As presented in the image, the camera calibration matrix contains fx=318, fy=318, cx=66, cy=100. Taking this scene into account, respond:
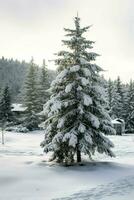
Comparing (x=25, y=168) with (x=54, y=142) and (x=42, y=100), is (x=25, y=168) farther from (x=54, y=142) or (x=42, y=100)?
(x=42, y=100)

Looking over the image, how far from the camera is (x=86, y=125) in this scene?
65.1 ft

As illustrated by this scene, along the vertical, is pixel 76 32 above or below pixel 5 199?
above

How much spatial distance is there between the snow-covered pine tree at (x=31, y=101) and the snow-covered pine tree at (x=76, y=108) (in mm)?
34509

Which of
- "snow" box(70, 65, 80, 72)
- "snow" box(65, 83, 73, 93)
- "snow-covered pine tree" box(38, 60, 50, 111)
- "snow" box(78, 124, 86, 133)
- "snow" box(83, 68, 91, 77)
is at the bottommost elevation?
"snow" box(78, 124, 86, 133)

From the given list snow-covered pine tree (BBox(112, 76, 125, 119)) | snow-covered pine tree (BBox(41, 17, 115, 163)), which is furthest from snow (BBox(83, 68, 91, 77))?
snow-covered pine tree (BBox(112, 76, 125, 119))

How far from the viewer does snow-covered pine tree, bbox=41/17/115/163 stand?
1909 cm

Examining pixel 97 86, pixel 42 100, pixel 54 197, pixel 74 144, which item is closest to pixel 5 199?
pixel 54 197

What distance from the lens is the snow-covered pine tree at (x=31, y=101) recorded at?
55.8 metres

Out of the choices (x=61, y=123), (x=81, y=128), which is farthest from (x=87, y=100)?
(x=61, y=123)

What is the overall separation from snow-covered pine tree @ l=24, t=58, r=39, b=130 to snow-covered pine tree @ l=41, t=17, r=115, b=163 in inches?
1359

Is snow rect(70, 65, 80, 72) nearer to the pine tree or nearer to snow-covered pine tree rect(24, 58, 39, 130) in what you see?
snow-covered pine tree rect(24, 58, 39, 130)

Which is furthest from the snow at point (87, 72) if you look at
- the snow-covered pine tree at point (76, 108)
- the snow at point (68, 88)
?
the snow at point (68, 88)

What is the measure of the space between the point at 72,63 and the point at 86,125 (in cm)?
425

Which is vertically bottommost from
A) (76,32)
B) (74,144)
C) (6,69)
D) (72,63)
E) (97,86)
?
(74,144)
